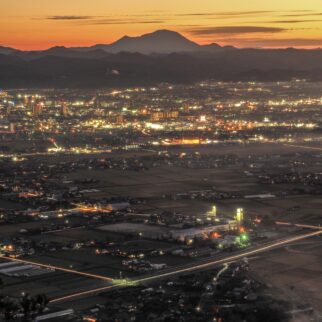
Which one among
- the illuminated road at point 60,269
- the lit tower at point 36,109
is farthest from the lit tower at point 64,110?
the illuminated road at point 60,269

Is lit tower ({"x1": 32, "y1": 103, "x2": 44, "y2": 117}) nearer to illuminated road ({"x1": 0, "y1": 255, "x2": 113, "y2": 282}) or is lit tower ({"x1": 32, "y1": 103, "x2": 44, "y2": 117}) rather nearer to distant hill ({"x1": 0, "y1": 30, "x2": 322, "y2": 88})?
distant hill ({"x1": 0, "y1": 30, "x2": 322, "y2": 88})

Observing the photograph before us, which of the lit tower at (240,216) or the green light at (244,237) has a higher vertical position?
the lit tower at (240,216)

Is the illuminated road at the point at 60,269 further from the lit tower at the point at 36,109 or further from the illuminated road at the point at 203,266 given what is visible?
the lit tower at the point at 36,109

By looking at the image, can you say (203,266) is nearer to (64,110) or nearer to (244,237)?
(244,237)

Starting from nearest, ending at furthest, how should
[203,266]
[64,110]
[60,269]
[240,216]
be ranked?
[60,269], [203,266], [240,216], [64,110]

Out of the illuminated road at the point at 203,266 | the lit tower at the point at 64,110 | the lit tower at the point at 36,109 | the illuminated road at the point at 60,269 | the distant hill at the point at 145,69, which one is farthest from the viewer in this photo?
the distant hill at the point at 145,69

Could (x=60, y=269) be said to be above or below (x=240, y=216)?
below

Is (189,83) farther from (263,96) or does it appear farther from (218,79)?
(263,96)

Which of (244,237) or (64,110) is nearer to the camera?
(244,237)

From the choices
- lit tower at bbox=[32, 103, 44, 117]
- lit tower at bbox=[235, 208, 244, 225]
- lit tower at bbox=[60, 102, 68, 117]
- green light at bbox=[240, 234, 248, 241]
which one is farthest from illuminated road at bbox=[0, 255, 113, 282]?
lit tower at bbox=[32, 103, 44, 117]

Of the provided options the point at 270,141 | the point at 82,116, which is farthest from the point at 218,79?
the point at 270,141

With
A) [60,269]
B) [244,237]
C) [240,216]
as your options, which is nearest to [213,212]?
[240,216]

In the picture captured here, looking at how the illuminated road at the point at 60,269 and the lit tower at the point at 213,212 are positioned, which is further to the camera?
the lit tower at the point at 213,212
